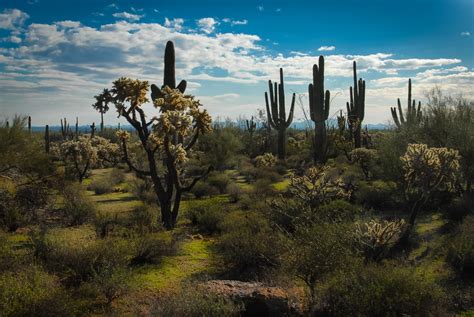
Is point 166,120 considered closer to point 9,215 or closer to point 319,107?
point 9,215

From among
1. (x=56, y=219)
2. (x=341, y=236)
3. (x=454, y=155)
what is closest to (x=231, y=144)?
(x=56, y=219)

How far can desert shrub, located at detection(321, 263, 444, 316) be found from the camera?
6.43 meters

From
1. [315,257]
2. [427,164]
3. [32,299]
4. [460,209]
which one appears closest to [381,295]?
[315,257]

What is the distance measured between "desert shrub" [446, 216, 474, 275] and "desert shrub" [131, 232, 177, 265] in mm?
6373

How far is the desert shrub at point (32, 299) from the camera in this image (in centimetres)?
620

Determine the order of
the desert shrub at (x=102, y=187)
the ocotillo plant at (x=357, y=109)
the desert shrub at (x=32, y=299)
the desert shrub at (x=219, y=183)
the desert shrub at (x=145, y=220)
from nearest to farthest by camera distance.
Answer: the desert shrub at (x=32, y=299)
the desert shrub at (x=145, y=220)
the desert shrub at (x=102, y=187)
the desert shrub at (x=219, y=183)
the ocotillo plant at (x=357, y=109)

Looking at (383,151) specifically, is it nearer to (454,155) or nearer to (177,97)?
(454,155)

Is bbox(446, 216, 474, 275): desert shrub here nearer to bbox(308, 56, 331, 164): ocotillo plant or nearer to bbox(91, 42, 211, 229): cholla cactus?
bbox(91, 42, 211, 229): cholla cactus

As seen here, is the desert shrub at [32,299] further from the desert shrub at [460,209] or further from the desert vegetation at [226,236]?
the desert shrub at [460,209]

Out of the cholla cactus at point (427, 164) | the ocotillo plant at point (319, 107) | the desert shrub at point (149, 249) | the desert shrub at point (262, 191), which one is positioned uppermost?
the ocotillo plant at point (319, 107)

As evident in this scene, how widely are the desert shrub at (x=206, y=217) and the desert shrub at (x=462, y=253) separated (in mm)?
6275

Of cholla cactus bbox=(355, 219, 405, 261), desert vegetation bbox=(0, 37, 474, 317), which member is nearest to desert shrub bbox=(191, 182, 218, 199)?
desert vegetation bbox=(0, 37, 474, 317)

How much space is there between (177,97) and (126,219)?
3893 mm

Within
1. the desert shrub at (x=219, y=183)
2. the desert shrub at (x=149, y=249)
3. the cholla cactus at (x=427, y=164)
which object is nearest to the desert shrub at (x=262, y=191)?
the desert shrub at (x=219, y=183)
